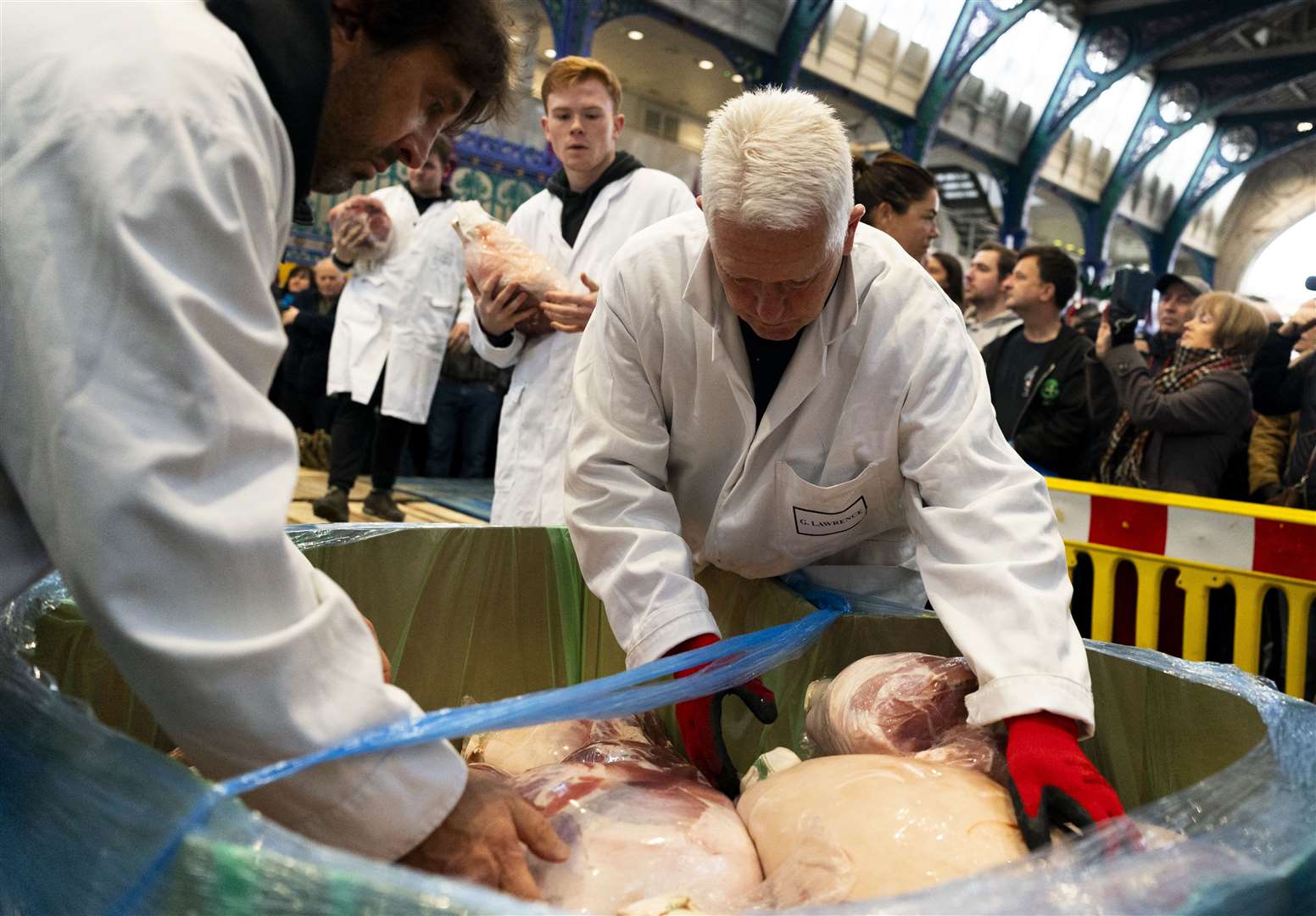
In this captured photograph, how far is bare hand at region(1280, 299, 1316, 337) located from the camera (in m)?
4.00

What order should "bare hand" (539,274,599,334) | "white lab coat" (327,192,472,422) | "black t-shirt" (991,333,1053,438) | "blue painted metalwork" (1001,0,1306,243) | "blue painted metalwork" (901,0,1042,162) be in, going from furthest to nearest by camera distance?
"blue painted metalwork" (1001,0,1306,243) → "blue painted metalwork" (901,0,1042,162) → "white lab coat" (327,192,472,422) → "black t-shirt" (991,333,1053,438) → "bare hand" (539,274,599,334)

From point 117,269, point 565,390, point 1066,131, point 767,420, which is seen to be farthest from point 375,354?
point 1066,131

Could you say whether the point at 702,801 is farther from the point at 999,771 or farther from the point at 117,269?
the point at 117,269

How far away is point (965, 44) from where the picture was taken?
15.1 meters

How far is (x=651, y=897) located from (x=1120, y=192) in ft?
70.3

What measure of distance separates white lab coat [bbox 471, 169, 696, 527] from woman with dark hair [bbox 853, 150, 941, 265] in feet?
1.87

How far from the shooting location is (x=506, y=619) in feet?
6.48

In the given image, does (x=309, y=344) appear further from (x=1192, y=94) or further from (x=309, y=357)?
(x=1192, y=94)

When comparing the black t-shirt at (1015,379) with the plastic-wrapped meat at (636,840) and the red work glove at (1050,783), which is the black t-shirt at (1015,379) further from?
the plastic-wrapped meat at (636,840)

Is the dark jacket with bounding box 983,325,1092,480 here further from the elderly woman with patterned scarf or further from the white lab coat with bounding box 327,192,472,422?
the white lab coat with bounding box 327,192,472,422

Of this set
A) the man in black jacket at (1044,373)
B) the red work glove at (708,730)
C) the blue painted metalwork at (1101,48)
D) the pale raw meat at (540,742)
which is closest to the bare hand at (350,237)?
the man in black jacket at (1044,373)

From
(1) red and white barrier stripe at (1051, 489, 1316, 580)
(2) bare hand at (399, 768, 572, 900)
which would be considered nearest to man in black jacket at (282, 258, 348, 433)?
(1) red and white barrier stripe at (1051, 489, 1316, 580)

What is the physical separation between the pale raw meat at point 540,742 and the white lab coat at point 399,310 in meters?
3.13

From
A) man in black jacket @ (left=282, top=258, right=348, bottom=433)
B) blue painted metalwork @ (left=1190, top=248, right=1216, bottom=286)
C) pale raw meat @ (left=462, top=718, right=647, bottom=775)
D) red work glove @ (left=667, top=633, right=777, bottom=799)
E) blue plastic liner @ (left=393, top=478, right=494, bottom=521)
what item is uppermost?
blue painted metalwork @ (left=1190, top=248, right=1216, bottom=286)
